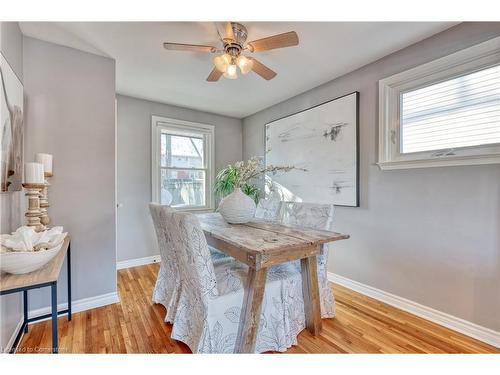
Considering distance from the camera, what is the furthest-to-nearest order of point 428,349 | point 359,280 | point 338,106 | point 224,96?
point 224,96 → point 338,106 → point 359,280 → point 428,349

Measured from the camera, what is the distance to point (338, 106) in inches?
105

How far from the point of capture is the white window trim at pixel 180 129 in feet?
11.3

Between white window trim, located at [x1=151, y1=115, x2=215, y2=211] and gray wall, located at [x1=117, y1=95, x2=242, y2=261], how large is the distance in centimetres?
6

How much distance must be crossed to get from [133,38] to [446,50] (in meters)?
2.54

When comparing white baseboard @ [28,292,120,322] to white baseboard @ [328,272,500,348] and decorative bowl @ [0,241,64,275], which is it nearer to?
decorative bowl @ [0,241,64,275]

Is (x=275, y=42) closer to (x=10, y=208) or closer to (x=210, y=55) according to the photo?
(x=210, y=55)

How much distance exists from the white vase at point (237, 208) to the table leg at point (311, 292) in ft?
2.09

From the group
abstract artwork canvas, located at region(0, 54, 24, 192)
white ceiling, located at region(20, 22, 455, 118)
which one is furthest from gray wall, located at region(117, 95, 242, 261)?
abstract artwork canvas, located at region(0, 54, 24, 192)

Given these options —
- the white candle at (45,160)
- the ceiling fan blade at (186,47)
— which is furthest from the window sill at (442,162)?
the white candle at (45,160)

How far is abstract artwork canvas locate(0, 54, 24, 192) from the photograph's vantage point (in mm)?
1354

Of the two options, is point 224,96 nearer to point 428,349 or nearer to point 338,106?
point 338,106

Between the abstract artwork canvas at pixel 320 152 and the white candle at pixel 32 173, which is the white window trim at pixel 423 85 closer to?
the abstract artwork canvas at pixel 320 152

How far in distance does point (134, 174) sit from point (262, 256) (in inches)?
104
